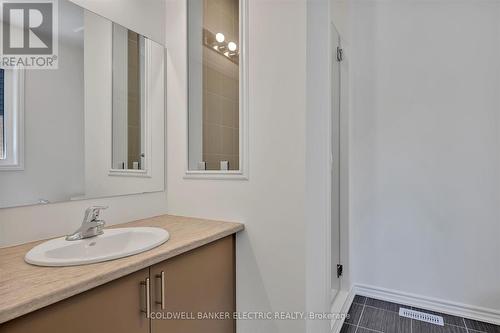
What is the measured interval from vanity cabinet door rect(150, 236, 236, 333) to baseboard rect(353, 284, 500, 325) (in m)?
1.39

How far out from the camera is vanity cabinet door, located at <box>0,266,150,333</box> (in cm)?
71

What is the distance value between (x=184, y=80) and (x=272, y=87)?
62 cm

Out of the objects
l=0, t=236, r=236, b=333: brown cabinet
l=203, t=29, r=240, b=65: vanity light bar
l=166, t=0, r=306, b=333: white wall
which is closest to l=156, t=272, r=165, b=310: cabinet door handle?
l=0, t=236, r=236, b=333: brown cabinet

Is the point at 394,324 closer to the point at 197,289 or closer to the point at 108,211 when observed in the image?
the point at 197,289

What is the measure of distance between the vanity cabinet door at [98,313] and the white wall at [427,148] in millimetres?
1932

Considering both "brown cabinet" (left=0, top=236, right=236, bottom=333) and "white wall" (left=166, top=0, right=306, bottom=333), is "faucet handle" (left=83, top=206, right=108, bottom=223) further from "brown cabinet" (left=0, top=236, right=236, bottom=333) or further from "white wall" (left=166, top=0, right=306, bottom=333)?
"white wall" (left=166, top=0, right=306, bottom=333)

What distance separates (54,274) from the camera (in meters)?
0.83

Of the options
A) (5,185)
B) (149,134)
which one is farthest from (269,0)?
(5,185)

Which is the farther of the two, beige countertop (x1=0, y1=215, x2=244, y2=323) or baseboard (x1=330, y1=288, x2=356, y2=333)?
baseboard (x1=330, y1=288, x2=356, y2=333)

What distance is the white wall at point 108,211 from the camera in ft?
3.63

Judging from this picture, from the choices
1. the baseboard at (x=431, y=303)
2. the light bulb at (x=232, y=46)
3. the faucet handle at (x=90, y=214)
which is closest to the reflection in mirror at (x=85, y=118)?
the faucet handle at (x=90, y=214)

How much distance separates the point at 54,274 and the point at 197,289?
59 centimetres

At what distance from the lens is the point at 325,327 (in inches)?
61.6

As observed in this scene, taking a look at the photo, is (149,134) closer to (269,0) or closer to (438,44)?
(269,0)
